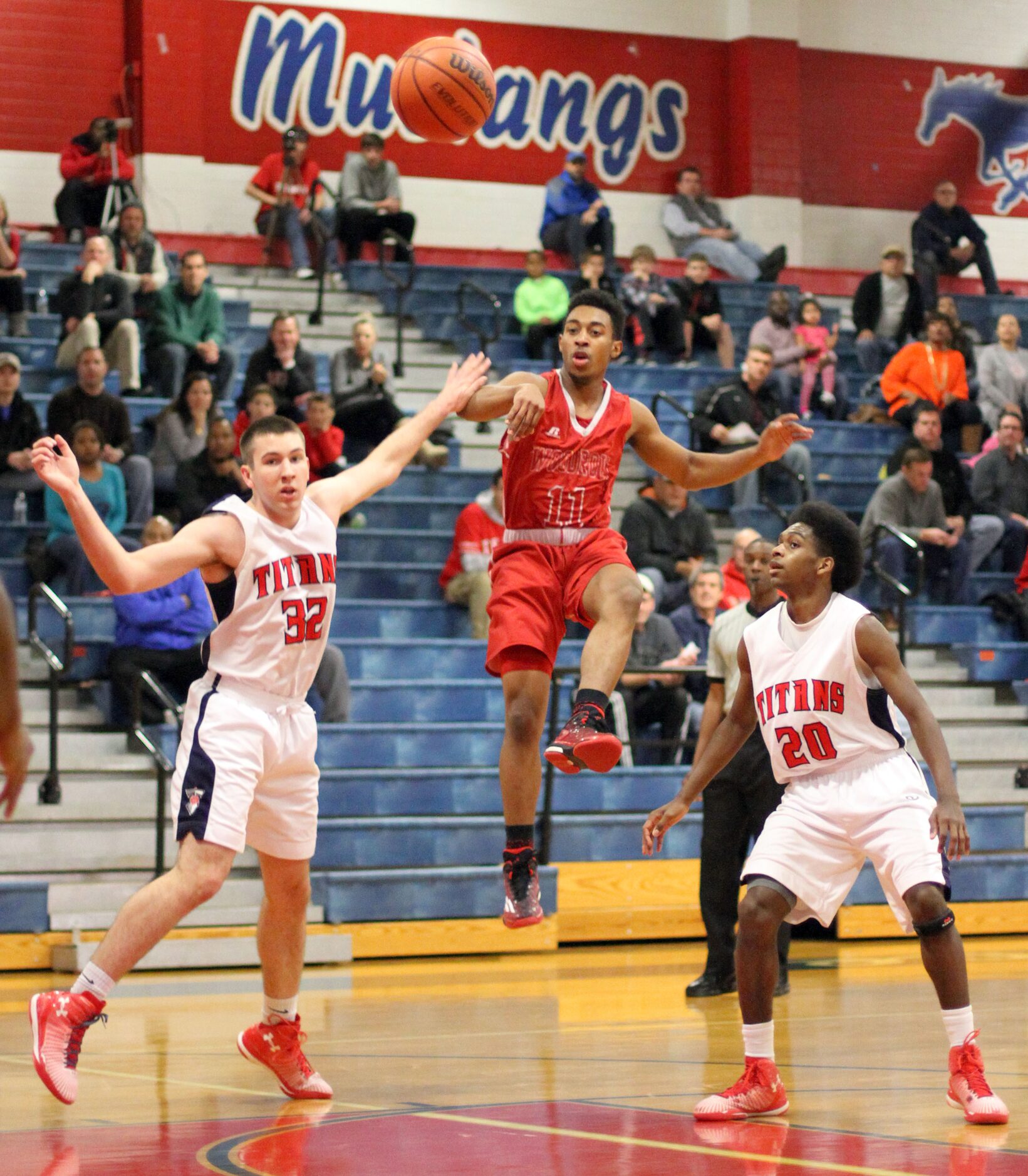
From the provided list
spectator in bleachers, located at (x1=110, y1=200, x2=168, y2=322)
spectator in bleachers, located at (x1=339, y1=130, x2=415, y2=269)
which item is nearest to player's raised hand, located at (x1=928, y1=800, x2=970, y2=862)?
spectator in bleachers, located at (x1=110, y1=200, x2=168, y2=322)

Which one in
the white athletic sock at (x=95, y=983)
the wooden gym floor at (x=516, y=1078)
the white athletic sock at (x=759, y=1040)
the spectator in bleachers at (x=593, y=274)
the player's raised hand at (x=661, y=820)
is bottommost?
the wooden gym floor at (x=516, y=1078)

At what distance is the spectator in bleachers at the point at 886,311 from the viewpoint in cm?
1761

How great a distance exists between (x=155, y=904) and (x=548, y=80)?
1506 centimetres

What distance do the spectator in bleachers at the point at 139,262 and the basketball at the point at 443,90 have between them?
22.3 ft

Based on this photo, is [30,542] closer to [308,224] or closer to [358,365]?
[358,365]

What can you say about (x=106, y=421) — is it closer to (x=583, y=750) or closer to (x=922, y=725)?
(x=583, y=750)

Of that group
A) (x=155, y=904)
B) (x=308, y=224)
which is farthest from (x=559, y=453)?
(x=308, y=224)

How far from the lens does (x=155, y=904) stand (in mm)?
5809

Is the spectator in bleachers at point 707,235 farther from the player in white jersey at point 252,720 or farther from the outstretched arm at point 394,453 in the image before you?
the player in white jersey at point 252,720

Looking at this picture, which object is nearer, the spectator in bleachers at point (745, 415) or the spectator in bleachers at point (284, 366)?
the spectator in bleachers at point (284, 366)

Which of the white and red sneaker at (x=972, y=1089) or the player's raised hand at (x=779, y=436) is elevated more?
the player's raised hand at (x=779, y=436)

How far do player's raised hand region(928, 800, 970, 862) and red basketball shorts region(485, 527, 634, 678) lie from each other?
1.36 metres

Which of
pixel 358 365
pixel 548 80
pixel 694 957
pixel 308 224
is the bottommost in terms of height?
pixel 694 957

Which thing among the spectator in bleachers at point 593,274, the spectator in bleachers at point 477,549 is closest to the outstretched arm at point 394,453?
the spectator in bleachers at point 477,549
